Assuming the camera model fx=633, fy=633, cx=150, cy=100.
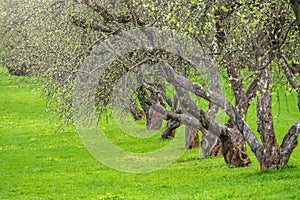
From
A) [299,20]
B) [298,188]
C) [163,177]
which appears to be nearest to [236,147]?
[163,177]

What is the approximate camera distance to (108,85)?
712 inches

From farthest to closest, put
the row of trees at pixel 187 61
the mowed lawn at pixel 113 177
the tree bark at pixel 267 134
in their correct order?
the tree bark at pixel 267 134 → the mowed lawn at pixel 113 177 → the row of trees at pixel 187 61

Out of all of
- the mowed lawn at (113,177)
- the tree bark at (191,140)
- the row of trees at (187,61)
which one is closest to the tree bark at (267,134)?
the row of trees at (187,61)

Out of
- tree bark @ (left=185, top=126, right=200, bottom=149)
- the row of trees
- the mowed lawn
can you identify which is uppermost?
the row of trees

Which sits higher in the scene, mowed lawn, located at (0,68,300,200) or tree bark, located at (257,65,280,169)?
tree bark, located at (257,65,280,169)

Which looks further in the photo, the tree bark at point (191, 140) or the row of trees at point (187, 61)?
the tree bark at point (191, 140)

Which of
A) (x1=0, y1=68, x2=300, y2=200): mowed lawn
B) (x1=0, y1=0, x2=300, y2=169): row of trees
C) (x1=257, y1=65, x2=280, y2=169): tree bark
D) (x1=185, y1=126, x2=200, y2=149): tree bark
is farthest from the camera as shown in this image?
(x1=185, y1=126, x2=200, y2=149): tree bark

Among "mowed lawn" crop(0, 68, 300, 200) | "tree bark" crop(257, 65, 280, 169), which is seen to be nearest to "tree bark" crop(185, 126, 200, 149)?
"mowed lawn" crop(0, 68, 300, 200)

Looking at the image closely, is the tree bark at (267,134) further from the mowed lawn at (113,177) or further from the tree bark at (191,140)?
the tree bark at (191,140)

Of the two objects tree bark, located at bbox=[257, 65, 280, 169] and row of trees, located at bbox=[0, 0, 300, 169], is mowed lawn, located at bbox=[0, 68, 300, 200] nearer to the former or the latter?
tree bark, located at bbox=[257, 65, 280, 169]

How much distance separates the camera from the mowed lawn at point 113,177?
15.2 metres

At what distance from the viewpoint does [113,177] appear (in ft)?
69.7

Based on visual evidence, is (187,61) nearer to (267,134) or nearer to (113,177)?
(267,134)

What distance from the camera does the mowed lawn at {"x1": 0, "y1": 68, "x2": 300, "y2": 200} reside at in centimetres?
1522
